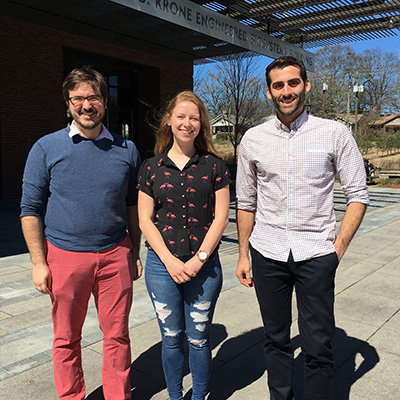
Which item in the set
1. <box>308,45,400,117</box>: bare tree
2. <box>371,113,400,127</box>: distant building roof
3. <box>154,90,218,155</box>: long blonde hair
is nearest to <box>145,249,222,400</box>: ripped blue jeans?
<box>154,90,218,155</box>: long blonde hair

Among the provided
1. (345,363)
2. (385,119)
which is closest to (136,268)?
(345,363)

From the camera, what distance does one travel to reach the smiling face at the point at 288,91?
82.0 inches

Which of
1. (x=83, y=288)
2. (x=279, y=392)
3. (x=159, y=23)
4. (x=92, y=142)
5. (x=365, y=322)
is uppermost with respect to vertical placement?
(x=159, y=23)

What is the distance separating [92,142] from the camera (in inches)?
86.0

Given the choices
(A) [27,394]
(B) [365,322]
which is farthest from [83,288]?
(B) [365,322]

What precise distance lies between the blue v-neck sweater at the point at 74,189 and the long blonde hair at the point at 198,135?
0.32m

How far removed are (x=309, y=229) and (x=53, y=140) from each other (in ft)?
4.65

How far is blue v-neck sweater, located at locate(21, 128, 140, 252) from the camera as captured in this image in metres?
2.12

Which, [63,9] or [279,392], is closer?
[279,392]

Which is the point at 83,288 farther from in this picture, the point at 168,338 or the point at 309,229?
the point at 309,229

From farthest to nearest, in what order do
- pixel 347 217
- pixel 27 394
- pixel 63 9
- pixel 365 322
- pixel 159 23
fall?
pixel 159 23 < pixel 63 9 < pixel 365 322 < pixel 27 394 < pixel 347 217

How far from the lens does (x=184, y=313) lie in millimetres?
2305

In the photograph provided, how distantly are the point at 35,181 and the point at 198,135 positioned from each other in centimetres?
93

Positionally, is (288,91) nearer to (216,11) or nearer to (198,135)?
(198,135)
